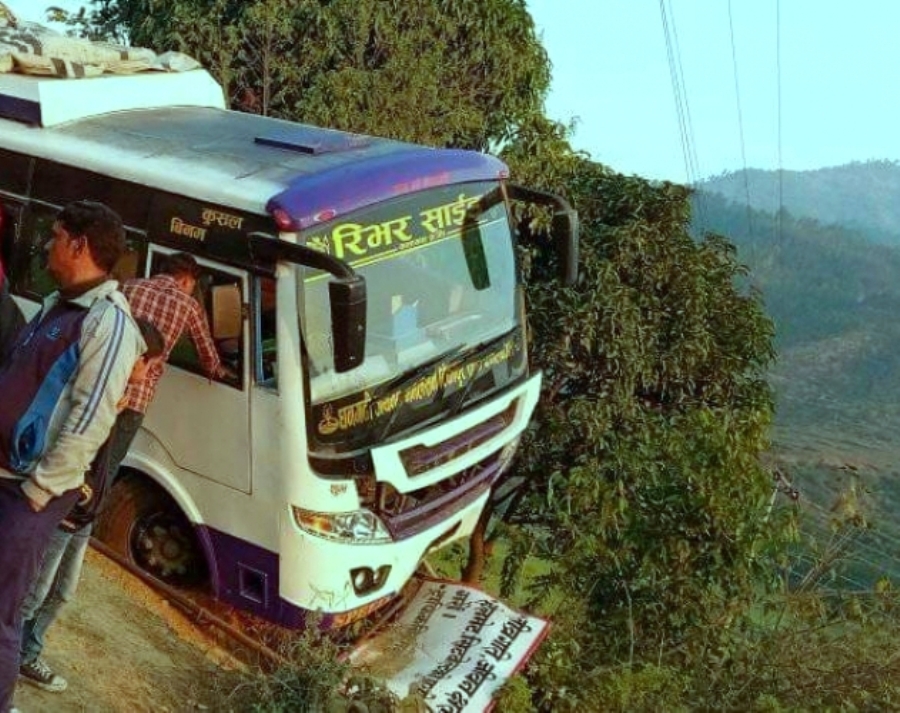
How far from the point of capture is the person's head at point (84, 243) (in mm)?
3717

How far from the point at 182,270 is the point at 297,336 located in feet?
1.97

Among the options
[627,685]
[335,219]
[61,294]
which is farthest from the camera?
[627,685]

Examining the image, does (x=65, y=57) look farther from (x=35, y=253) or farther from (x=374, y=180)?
(x=374, y=180)

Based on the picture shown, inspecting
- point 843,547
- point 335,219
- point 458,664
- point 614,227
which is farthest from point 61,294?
point 614,227

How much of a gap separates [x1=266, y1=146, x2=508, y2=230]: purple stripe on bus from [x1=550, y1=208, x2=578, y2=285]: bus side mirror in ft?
1.76

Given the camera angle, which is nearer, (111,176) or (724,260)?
(111,176)

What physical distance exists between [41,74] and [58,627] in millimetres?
3248

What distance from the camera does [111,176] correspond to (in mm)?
5883

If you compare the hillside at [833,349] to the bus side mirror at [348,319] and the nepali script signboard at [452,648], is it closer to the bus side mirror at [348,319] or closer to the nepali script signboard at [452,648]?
the nepali script signboard at [452,648]

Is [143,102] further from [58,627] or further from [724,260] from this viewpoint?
[724,260]

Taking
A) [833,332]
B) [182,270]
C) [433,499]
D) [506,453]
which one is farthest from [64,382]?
[833,332]

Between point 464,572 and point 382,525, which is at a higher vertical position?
point 382,525

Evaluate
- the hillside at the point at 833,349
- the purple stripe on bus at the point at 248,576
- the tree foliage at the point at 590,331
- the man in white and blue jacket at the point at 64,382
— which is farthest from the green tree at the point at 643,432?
the hillside at the point at 833,349

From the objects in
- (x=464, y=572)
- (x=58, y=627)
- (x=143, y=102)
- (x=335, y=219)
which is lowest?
(x=464, y=572)
